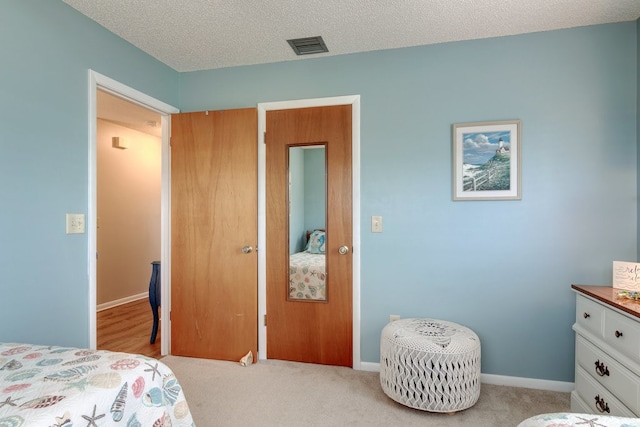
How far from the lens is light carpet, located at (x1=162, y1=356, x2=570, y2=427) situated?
78.4 inches

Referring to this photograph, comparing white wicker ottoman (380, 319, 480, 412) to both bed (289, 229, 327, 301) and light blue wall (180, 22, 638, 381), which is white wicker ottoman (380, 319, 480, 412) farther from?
bed (289, 229, 327, 301)

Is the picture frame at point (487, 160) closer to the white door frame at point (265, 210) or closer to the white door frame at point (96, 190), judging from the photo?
the white door frame at point (265, 210)

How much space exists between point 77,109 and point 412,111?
2145 mm

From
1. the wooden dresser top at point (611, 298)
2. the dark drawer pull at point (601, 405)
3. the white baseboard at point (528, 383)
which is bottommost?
the white baseboard at point (528, 383)

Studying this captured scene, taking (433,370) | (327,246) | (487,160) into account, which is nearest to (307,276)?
(327,246)

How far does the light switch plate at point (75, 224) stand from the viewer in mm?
2023

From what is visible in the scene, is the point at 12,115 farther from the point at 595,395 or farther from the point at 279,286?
the point at 595,395

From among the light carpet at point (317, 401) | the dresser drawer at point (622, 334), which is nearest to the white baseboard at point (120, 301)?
the light carpet at point (317, 401)

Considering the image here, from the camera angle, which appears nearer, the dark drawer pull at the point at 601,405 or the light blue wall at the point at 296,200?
the dark drawer pull at the point at 601,405

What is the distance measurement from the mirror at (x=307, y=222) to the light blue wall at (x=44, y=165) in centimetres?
136

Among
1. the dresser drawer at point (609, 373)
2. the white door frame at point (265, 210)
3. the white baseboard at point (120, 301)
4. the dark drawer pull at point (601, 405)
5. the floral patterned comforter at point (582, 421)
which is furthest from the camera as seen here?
the white baseboard at point (120, 301)

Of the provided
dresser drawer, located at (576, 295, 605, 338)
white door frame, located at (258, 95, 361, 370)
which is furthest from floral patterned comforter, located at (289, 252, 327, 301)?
dresser drawer, located at (576, 295, 605, 338)

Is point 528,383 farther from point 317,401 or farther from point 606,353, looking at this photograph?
point 317,401

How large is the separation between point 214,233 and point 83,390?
1.83 m
